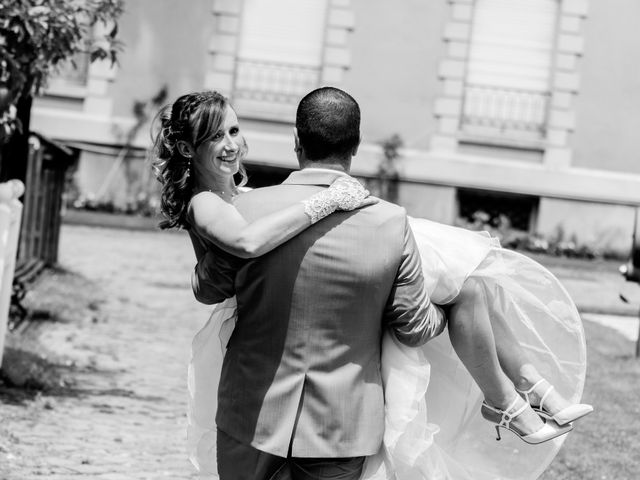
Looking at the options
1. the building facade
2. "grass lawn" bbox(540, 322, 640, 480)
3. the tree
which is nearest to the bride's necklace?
"grass lawn" bbox(540, 322, 640, 480)

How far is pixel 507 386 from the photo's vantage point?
146 inches

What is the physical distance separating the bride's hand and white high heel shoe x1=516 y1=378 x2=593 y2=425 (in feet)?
3.06

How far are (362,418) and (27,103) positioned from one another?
580 cm

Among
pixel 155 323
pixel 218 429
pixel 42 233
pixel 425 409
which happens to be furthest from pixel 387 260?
pixel 42 233

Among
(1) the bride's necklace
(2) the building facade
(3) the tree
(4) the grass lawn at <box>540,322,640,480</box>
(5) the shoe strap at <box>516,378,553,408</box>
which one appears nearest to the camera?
(1) the bride's necklace

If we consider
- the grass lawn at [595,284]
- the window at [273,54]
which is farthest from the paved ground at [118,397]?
the window at [273,54]

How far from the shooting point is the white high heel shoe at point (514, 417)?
3.71 meters

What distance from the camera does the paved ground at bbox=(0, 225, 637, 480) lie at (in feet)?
19.8

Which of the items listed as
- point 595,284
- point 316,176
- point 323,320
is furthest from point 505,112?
point 323,320

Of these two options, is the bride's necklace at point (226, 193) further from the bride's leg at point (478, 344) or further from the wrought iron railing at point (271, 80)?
the wrought iron railing at point (271, 80)

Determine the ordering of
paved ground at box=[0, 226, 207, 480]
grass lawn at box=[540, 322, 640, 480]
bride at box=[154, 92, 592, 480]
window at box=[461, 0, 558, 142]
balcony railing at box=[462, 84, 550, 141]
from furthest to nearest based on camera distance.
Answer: balcony railing at box=[462, 84, 550, 141]
window at box=[461, 0, 558, 142]
grass lawn at box=[540, 322, 640, 480]
paved ground at box=[0, 226, 207, 480]
bride at box=[154, 92, 592, 480]

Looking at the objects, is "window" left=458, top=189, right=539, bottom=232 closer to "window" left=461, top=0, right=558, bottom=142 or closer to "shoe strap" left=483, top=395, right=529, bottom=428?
"window" left=461, top=0, right=558, bottom=142

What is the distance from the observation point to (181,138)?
3738 mm

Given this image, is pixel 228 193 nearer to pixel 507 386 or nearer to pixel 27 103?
pixel 507 386
